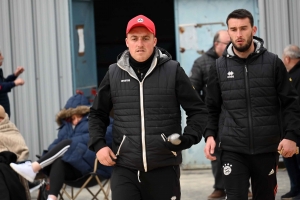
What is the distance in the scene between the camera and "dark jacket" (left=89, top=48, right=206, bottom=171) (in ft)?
16.5

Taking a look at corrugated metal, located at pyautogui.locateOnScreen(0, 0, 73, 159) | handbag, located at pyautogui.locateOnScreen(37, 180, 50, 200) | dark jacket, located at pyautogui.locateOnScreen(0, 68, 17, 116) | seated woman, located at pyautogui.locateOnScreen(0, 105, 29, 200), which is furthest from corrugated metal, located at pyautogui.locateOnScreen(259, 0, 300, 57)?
seated woman, located at pyautogui.locateOnScreen(0, 105, 29, 200)

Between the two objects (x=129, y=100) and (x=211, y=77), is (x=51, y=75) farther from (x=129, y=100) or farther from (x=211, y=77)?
(x=129, y=100)

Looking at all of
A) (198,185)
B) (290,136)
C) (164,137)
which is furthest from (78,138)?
(164,137)

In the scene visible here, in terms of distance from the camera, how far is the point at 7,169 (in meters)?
7.35

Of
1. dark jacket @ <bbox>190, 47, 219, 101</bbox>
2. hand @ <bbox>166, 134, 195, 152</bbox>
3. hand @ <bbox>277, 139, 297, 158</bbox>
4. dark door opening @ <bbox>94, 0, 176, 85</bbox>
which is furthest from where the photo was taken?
dark door opening @ <bbox>94, 0, 176, 85</bbox>

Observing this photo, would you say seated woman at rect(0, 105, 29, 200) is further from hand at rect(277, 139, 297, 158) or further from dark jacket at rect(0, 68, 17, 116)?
hand at rect(277, 139, 297, 158)

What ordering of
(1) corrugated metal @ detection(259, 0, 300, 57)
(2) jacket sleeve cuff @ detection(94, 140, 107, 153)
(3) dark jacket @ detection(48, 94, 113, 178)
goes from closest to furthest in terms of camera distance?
(2) jacket sleeve cuff @ detection(94, 140, 107, 153) < (3) dark jacket @ detection(48, 94, 113, 178) < (1) corrugated metal @ detection(259, 0, 300, 57)

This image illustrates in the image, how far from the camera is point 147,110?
16.6 ft

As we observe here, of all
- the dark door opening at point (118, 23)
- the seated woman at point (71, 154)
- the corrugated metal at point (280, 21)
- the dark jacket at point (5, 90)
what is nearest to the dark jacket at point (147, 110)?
the seated woman at point (71, 154)

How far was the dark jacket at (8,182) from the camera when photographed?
283 inches

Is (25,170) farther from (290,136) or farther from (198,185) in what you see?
(198,185)

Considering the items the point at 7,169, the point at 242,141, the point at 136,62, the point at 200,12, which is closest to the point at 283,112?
the point at 242,141

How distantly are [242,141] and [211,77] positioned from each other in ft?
2.07

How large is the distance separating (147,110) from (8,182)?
2721mm
